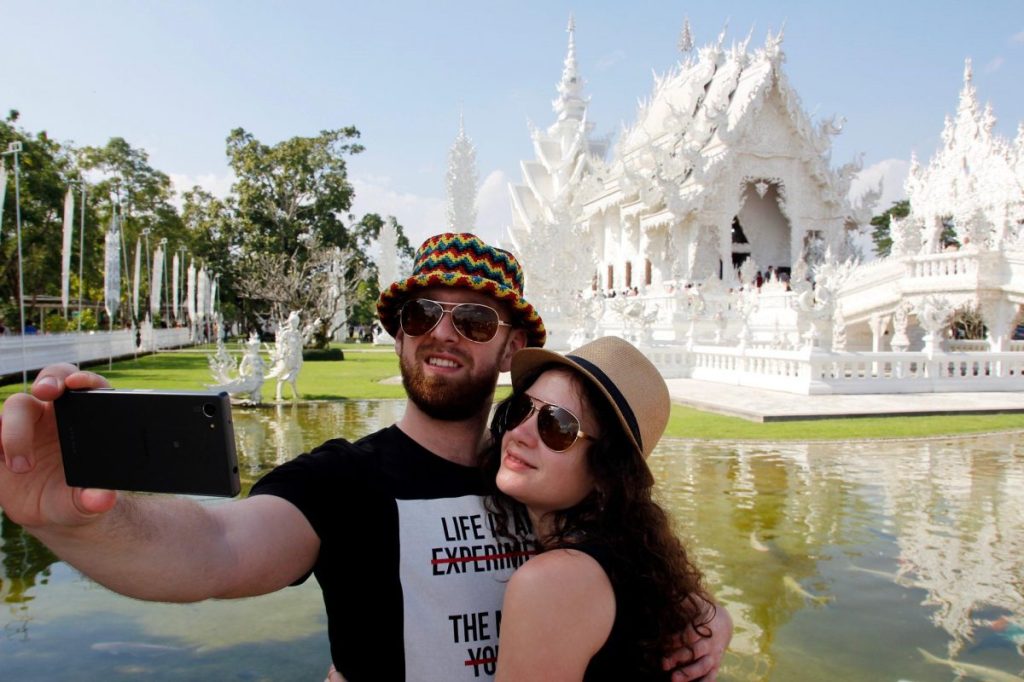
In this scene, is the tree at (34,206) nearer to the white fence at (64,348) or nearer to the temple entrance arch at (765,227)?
the white fence at (64,348)

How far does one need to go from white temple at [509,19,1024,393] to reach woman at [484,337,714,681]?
12.8 metres

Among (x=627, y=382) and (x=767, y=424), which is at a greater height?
(x=627, y=382)

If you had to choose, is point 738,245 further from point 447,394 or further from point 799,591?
point 447,394

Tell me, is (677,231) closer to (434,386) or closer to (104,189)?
(434,386)

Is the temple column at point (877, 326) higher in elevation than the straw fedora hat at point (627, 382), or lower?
higher

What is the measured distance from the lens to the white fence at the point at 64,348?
16.8 m

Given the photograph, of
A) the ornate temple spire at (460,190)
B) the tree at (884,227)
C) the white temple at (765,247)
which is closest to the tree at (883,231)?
the tree at (884,227)

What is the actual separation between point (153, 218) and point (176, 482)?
4539cm

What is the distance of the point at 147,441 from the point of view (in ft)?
3.32

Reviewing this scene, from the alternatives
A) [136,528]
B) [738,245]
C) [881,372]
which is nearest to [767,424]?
[881,372]

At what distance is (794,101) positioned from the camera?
26.5 m

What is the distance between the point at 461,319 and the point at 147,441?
0.87 m

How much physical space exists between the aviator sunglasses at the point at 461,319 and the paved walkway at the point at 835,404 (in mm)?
9509

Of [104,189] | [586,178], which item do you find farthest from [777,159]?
[104,189]
